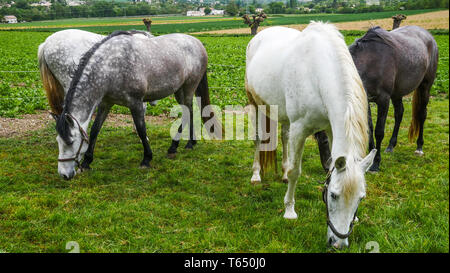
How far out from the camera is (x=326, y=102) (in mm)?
2969

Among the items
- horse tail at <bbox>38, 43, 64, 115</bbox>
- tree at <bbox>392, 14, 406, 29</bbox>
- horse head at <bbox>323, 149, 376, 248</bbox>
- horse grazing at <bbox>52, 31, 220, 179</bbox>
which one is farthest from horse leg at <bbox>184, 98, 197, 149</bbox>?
tree at <bbox>392, 14, 406, 29</bbox>

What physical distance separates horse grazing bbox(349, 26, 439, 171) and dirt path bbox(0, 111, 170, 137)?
4.91 metres

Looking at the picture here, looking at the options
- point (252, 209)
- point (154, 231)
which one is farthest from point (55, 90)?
point (252, 209)

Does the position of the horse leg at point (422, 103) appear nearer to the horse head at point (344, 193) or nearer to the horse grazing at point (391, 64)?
the horse grazing at point (391, 64)

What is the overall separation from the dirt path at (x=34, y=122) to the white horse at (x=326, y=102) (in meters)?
4.37

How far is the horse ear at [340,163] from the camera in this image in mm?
2501

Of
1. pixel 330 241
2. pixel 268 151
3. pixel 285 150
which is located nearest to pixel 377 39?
pixel 285 150

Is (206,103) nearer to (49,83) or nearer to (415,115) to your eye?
(49,83)

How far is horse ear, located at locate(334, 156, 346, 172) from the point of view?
250cm

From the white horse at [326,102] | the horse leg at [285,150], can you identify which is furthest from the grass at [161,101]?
the horse leg at [285,150]

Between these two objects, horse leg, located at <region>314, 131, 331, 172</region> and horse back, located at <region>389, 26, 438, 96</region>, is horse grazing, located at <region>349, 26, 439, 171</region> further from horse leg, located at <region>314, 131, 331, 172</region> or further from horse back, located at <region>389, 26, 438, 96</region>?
horse leg, located at <region>314, 131, 331, 172</region>

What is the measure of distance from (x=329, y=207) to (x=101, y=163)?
4.17 meters

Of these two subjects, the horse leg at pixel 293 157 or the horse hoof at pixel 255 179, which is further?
the horse hoof at pixel 255 179
